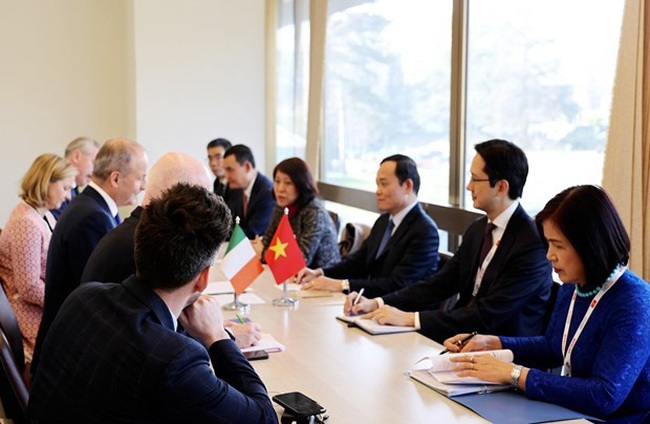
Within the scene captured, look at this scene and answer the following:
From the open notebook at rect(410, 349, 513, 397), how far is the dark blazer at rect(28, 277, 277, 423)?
0.72 meters

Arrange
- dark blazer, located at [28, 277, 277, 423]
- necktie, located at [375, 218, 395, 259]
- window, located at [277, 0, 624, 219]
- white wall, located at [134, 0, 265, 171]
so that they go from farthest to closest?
white wall, located at [134, 0, 265, 171], necktie, located at [375, 218, 395, 259], window, located at [277, 0, 624, 219], dark blazer, located at [28, 277, 277, 423]

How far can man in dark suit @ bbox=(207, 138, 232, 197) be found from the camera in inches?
281

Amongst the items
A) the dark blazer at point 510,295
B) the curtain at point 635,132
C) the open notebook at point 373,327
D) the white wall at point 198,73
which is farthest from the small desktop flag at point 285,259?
the white wall at point 198,73

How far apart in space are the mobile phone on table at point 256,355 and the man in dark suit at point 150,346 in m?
0.82

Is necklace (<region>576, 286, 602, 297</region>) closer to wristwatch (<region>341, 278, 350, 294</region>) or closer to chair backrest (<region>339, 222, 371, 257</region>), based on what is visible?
wristwatch (<region>341, 278, 350, 294</region>)

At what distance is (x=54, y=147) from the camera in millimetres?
8227

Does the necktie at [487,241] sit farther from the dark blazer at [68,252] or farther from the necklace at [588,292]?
the dark blazer at [68,252]

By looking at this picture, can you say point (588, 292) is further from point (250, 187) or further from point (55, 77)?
point (55, 77)

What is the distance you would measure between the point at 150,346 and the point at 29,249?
8.58 ft

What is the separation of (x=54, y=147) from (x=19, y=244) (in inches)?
178

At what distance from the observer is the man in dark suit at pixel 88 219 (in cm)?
322

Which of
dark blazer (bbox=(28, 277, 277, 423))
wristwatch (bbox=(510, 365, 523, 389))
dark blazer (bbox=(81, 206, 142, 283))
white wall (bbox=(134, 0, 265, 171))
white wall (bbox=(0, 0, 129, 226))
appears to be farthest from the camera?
white wall (bbox=(0, 0, 129, 226))

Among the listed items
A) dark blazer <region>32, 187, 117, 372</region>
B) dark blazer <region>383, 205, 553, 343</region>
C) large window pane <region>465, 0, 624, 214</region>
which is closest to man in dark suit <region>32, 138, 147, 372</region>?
dark blazer <region>32, 187, 117, 372</region>

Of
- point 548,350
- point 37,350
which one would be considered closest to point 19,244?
point 37,350
